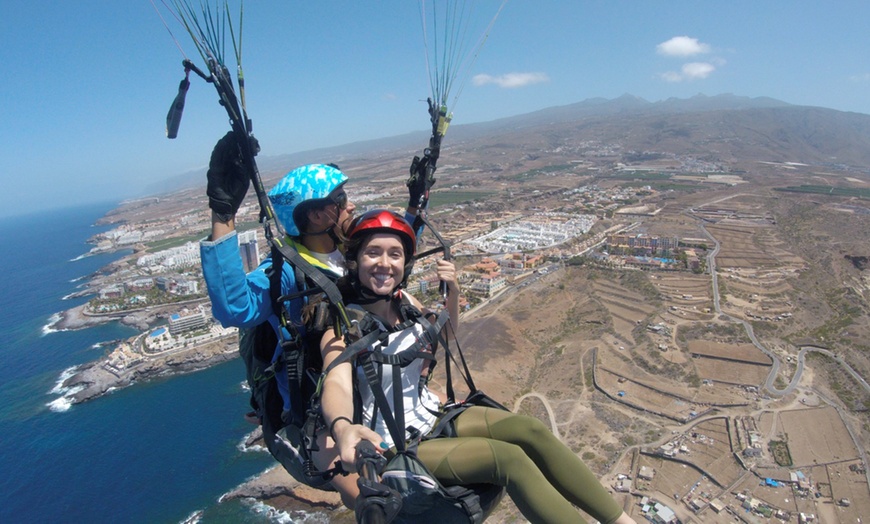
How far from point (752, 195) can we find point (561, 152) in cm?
3954

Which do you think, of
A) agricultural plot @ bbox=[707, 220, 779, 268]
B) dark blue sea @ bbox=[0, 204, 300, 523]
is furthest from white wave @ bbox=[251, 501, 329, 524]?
agricultural plot @ bbox=[707, 220, 779, 268]

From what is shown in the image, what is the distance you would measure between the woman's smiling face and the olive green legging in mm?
509

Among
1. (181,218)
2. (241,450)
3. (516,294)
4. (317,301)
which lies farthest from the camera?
(181,218)

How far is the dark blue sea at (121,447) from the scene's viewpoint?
10.5 meters

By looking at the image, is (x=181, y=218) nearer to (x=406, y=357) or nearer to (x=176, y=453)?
(x=176, y=453)

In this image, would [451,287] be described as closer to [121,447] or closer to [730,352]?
[730,352]

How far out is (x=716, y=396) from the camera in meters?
10.9

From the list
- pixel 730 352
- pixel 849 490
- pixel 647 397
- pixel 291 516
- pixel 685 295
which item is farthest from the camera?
pixel 685 295

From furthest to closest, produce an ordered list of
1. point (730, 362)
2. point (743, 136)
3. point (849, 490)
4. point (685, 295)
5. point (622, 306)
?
point (743, 136)
point (685, 295)
point (622, 306)
point (730, 362)
point (849, 490)

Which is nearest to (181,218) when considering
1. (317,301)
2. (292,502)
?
(292,502)

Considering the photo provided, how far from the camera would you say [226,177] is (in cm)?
136

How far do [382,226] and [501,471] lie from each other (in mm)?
803

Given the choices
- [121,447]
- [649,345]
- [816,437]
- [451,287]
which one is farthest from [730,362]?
[121,447]

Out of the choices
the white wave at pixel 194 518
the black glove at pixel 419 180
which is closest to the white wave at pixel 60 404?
the white wave at pixel 194 518
